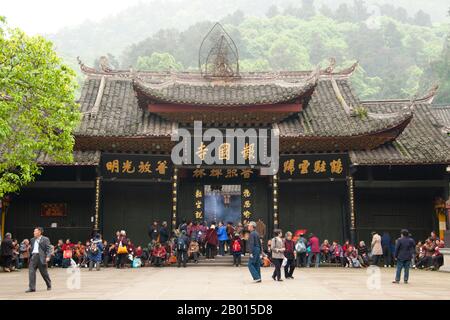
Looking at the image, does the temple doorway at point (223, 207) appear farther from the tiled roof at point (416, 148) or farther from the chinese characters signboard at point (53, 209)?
the chinese characters signboard at point (53, 209)

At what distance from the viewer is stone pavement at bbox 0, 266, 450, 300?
33.5ft

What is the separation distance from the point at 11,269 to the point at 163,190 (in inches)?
252

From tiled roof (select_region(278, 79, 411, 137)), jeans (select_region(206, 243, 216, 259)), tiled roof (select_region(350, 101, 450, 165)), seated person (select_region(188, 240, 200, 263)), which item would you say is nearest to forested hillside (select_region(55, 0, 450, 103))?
tiled roof (select_region(350, 101, 450, 165))

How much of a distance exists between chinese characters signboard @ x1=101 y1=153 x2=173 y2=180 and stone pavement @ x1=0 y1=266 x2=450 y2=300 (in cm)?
581

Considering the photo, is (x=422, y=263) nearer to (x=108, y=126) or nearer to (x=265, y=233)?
(x=265, y=233)

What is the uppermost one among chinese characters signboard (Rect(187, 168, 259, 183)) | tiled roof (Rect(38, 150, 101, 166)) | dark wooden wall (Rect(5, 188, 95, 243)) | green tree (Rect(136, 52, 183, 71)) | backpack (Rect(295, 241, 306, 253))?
green tree (Rect(136, 52, 183, 71))

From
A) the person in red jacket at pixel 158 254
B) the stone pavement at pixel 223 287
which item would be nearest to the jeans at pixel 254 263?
the stone pavement at pixel 223 287

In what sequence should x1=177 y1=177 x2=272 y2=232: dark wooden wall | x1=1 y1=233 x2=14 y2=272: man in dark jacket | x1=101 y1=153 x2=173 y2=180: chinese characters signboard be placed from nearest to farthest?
x1=1 y1=233 x2=14 y2=272: man in dark jacket, x1=101 y1=153 x2=173 y2=180: chinese characters signboard, x1=177 y1=177 x2=272 y2=232: dark wooden wall

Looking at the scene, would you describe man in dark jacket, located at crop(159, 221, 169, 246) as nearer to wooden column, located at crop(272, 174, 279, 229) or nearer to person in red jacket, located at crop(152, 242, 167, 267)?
A: person in red jacket, located at crop(152, 242, 167, 267)

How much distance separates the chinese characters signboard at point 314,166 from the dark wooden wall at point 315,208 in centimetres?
67

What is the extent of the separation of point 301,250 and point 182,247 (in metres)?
4.17

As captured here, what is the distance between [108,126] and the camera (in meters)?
20.9

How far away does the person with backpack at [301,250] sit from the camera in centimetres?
1869

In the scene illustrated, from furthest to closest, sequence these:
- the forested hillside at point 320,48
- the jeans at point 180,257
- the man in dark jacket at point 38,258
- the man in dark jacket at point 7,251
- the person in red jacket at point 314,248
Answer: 1. the forested hillside at point 320,48
2. the person in red jacket at point 314,248
3. the jeans at point 180,257
4. the man in dark jacket at point 7,251
5. the man in dark jacket at point 38,258
